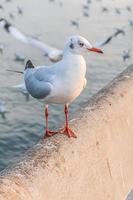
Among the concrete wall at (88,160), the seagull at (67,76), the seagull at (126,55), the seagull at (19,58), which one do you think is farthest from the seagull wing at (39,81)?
the seagull at (126,55)

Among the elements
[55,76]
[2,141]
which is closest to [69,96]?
[55,76]

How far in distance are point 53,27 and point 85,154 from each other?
21393 millimetres

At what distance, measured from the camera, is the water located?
574 inches

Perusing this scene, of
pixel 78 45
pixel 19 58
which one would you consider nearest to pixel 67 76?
pixel 78 45

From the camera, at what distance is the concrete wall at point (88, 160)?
358 cm

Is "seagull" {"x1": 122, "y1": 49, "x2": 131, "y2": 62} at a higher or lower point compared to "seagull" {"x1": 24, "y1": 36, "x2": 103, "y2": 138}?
lower

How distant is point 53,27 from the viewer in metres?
25.3

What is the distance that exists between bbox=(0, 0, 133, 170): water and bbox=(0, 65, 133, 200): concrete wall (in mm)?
2347

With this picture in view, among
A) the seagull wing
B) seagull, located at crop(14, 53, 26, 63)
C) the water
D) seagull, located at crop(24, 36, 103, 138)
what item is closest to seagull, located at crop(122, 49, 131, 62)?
the water

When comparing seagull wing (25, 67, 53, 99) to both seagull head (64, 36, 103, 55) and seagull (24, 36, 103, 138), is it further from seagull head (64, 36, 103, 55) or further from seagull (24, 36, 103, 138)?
seagull head (64, 36, 103, 55)

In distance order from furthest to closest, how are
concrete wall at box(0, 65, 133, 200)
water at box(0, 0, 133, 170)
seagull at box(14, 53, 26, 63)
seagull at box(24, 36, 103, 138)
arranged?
1. seagull at box(14, 53, 26, 63)
2. water at box(0, 0, 133, 170)
3. seagull at box(24, 36, 103, 138)
4. concrete wall at box(0, 65, 133, 200)

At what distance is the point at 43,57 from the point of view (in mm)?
20531

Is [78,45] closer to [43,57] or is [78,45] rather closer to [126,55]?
[43,57]

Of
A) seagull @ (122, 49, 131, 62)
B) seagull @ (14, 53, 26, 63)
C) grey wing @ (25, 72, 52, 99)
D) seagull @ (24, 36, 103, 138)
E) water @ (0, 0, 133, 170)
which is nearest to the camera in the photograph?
seagull @ (24, 36, 103, 138)
